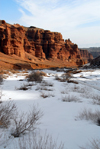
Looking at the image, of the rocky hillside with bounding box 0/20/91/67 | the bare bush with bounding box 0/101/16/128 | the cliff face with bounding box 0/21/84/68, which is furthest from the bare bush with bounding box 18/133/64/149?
the cliff face with bounding box 0/21/84/68

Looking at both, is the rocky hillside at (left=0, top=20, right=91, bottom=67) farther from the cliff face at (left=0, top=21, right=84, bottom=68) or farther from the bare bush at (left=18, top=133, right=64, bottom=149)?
the bare bush at (left=18, top=133, right=64, bottom=149)

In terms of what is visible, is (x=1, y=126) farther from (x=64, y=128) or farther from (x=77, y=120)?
(x=77, y=120)

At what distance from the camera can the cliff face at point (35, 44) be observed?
37312mm

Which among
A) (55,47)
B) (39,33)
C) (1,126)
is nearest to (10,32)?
(39,33)

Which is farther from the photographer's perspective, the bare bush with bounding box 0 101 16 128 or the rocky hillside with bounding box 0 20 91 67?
the rocky hillside with bounding box 0 20 91 67

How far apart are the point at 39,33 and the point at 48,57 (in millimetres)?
13009

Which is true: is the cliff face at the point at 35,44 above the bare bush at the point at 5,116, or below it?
above

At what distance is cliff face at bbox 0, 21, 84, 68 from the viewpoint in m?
37.3

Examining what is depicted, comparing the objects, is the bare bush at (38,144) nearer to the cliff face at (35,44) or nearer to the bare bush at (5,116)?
the bare bush at (5,116)

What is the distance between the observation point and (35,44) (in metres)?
53.8

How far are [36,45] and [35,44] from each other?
4.44ft

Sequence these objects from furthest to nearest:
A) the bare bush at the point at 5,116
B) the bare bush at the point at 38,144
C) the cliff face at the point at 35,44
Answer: the cliff face at the point at 35,44, the bare bush at the point at 5,116, the bare bush at the point at 38,144

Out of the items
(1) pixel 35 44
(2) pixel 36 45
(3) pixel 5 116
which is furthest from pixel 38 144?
(1) pixel 35 44

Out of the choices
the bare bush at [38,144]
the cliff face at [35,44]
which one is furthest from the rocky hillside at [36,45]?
the bare bush at [38,144]
